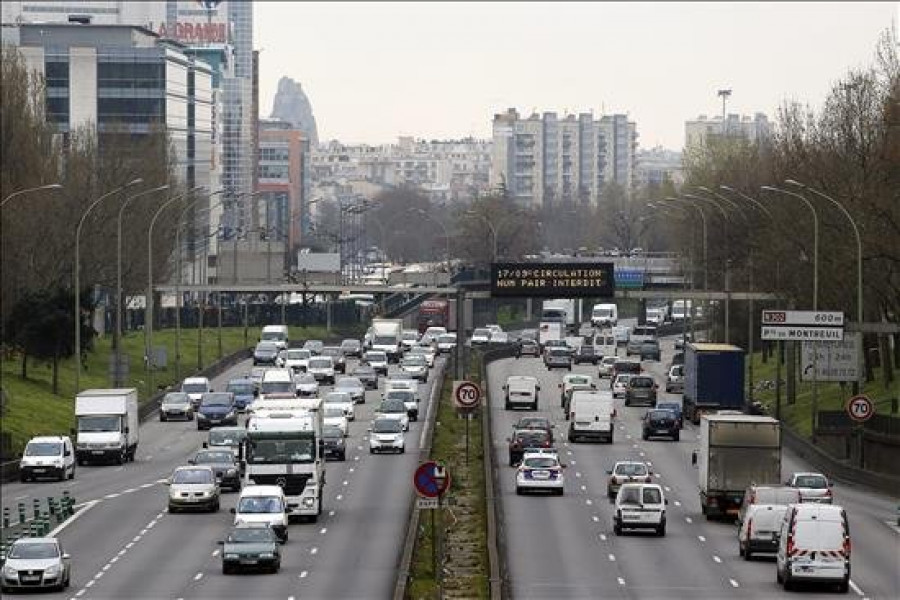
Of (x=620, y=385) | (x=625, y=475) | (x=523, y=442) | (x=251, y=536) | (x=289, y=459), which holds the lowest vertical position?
(x=620, y=385)

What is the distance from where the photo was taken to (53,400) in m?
Result: 107

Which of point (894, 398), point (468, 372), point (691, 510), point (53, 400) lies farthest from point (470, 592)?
point (468, 372)

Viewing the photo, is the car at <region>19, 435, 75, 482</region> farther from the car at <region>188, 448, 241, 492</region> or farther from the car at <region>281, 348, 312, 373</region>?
the car at <region>281, 348, 312, 373</region>

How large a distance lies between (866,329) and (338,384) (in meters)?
35.5

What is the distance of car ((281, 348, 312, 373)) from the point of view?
123938mm

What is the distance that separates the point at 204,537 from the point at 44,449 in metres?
19.2

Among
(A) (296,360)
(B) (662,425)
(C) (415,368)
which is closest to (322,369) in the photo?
(A) (296,360)

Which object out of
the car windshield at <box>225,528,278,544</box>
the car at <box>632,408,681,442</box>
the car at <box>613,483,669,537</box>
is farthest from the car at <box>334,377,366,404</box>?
the car windshield at <box>225,528,278,544</box>

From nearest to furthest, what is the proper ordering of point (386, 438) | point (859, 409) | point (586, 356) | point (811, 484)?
point (811, 484), point (859, 409), point (386, 438), point (586, 356)

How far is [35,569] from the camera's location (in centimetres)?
4769

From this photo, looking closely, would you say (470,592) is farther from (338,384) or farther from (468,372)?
(468,372)

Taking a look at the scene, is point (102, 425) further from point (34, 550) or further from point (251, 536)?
point (34, 550)

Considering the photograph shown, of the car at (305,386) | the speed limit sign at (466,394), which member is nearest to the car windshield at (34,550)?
the speed limit sign at (466,394)

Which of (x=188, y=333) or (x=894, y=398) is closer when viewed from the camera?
(x=894, y=398)
